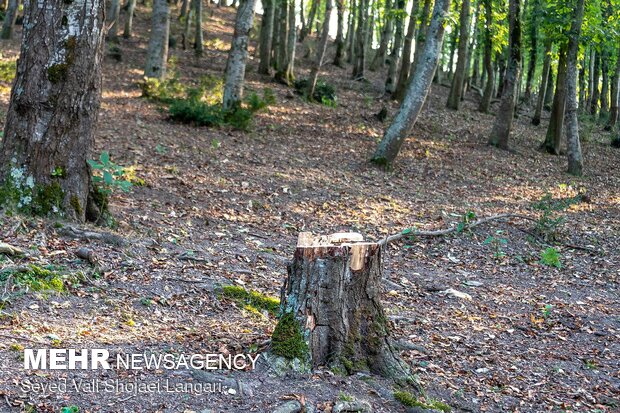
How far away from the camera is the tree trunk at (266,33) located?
23.0 metres

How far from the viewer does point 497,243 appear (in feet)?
34.9

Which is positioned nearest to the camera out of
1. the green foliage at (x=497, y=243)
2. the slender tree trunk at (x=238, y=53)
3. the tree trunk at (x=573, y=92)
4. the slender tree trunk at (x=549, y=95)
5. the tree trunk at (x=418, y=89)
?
the green foliage at (x=497, y=243)

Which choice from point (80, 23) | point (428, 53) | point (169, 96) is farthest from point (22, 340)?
point (169, 96)

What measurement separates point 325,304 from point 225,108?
465 inches

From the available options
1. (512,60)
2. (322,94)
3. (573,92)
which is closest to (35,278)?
(573,92)

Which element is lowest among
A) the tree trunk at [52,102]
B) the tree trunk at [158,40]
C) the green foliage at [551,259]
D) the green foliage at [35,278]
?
the green foliage at [551,259]

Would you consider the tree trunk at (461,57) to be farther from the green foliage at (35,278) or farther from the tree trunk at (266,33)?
the green foliage at (35,278)

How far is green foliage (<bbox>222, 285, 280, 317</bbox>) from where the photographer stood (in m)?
6.56

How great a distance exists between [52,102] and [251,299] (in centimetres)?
281

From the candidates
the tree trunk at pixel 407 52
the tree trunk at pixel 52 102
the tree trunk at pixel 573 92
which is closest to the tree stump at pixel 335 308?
the tree trunk at pixel 52 102

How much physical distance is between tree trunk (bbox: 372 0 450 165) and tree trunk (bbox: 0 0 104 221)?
8.85 metres

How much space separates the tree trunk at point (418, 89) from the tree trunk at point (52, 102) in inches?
348

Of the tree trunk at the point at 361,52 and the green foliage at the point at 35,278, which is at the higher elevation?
the tree trunk at the point at 361,52

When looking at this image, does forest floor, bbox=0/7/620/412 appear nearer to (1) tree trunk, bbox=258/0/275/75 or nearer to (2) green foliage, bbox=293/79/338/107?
(2) green foliage, bbox=293/79/338/107
